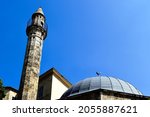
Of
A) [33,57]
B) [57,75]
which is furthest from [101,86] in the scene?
[57,75]

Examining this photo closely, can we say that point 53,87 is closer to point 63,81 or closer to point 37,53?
point 63,81

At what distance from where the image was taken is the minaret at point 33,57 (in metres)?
13.6

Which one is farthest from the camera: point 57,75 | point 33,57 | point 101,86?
point 57,75

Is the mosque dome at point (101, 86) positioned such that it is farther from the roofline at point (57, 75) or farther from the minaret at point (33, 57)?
the roofline at point (57, 75)

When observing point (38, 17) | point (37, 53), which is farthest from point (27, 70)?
point (38, 17)

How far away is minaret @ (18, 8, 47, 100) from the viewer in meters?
13.6

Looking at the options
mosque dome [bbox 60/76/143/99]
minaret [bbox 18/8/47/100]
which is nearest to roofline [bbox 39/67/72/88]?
minaret [bbox 18/8/47/100]

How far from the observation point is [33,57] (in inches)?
584

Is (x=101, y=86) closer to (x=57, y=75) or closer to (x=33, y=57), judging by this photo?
(x=33, y=57)

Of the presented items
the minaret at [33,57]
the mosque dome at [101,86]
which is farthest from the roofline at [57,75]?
the mosque dome at [101,86]

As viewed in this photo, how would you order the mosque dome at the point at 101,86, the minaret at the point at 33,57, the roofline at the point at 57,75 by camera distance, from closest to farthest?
the mosque dome at the point at 101,86 < the minaret at the point at 33,57 < the roofline at the point at 57,75

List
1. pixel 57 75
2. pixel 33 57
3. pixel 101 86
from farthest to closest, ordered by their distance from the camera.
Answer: pixel 57 75 → pixel 33 57 → pixel 101 86

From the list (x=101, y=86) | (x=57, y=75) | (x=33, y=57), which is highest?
(x=57, y=75)

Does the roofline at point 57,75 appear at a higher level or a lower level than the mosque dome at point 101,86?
higher
